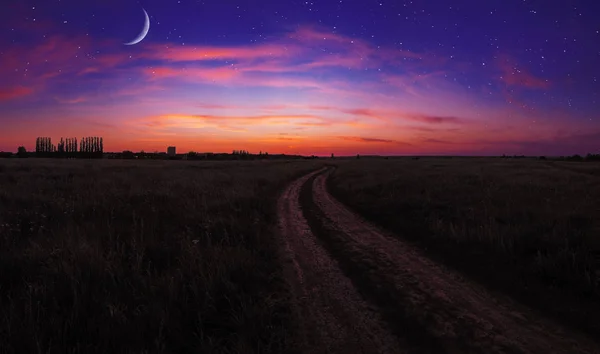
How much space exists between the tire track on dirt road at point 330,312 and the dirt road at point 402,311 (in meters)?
0.01

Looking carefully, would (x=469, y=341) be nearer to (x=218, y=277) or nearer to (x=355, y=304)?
(x=355, y=304)

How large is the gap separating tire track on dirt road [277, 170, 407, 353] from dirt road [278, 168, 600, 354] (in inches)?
0.5

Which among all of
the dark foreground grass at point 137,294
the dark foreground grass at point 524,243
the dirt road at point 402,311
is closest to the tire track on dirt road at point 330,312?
the dirt road at point 402,311

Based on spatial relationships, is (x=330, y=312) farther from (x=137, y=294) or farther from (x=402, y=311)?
(x=137, y=294)

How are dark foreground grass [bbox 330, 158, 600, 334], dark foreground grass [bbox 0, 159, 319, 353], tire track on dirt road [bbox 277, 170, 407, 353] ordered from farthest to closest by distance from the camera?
dark foreground grass [bbox 330, 158, 600, 334] < tire track on dirt road [bbox 277, 170, 407, 353] < dark foreground grass [bbox 0, 159, 319, 353]

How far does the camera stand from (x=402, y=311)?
16.2ft

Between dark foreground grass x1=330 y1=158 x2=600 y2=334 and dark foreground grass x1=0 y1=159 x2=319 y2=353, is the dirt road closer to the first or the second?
dark foreground grass x1=0 y1=159 x2=319 y2=353

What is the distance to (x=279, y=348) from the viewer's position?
3947 mm

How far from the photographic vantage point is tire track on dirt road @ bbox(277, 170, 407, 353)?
4.07m

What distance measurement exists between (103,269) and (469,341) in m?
5.83

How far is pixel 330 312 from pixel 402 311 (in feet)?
3.66

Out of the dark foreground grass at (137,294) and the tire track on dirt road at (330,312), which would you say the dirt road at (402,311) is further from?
the dark foreground grass at (137,294)

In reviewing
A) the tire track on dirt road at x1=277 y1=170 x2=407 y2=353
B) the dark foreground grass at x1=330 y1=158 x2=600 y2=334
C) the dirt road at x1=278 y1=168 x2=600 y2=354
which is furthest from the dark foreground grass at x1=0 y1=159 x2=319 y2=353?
the dark foreground grass at x1=330 y1=158 x2=600 y2=334

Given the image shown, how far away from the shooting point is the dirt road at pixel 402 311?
4.10 m
